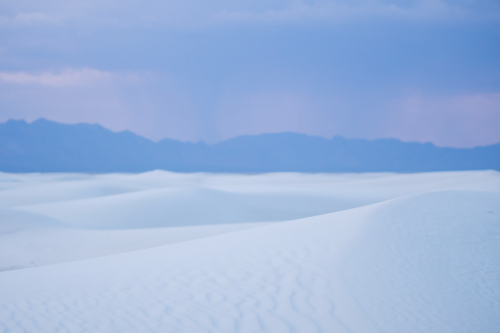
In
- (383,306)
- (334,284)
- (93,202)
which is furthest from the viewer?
(93,202)

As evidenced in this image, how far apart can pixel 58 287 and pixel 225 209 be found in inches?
571

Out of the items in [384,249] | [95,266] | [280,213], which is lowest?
[280,213]

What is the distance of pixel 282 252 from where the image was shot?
18.6 ft

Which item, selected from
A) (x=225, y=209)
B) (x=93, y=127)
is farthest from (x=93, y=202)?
(x=93, y=127)

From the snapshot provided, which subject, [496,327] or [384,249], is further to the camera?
[384,249]


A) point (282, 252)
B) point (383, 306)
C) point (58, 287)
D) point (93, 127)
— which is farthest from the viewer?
point (93, 127)

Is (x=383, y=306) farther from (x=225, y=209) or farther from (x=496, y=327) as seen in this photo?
(x=225, y=209)

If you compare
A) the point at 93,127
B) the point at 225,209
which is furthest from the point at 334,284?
the point at 93,127

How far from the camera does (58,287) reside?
4883 mm

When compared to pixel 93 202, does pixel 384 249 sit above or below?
above

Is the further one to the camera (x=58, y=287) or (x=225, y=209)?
(x=225, y=209)

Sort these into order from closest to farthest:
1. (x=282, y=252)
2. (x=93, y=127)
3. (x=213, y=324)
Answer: (x=213, y=324) < (x=282, y=252) < (x=93, y=127)

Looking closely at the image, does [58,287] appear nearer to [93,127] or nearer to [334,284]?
[334,284]

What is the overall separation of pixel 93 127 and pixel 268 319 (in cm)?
12517
